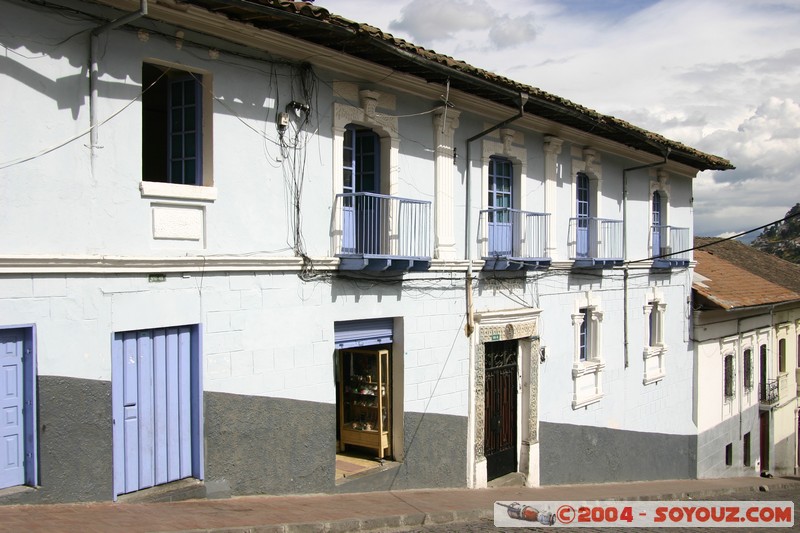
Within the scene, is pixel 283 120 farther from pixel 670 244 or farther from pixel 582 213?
pixel 670 244

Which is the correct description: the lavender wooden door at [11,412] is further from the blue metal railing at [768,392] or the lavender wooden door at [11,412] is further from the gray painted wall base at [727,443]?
the blue metal railing at [768,392]

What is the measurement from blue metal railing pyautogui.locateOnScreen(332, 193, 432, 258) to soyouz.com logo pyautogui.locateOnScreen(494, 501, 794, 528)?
378cm

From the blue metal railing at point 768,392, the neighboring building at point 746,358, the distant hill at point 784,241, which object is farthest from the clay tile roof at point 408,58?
the distant hill at point 784,241

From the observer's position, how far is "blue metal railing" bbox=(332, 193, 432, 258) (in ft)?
33.6

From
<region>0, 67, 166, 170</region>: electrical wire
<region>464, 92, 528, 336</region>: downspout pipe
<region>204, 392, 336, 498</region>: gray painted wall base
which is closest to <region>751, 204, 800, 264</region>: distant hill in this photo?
<region>464, 92, 528, 336</region>: downspout pipe

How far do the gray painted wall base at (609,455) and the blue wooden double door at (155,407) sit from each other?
7.60m

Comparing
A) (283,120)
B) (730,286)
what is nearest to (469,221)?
(283,120)

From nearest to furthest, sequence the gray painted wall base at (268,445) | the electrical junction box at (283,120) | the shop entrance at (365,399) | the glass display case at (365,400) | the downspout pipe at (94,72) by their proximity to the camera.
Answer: the downspout pipe at (94,72) < the gray painted wall base at (268,445) < the electrical junction box at (283,120) < the shop entrance at (365,399) < the glass display case at (365,400)

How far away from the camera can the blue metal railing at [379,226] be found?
10227 millimetres

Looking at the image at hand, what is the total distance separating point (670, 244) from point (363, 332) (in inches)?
424

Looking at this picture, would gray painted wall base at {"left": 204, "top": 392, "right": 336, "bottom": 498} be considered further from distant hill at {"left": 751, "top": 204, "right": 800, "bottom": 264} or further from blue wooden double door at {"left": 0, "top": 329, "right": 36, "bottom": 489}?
distant hill at {"left": 751, "top": 204, "right": 800, "bottom": 264}

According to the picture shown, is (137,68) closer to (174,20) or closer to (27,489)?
(174,20)

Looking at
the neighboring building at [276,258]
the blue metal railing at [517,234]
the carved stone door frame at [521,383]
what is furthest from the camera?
the blue metal railing at [517,234]

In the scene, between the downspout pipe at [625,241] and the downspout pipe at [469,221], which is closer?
the downspout pipe at [469,221]
